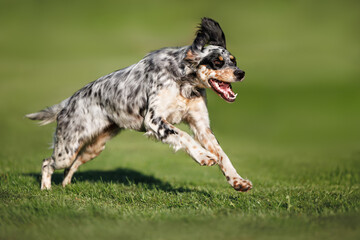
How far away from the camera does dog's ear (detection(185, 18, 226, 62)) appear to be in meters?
5.48

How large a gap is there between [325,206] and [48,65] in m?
26.0

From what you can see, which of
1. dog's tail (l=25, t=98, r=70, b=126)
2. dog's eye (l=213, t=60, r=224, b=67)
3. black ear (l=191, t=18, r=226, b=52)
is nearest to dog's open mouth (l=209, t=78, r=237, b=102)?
dog's eye (l=213, t=60, r=224, b=67)

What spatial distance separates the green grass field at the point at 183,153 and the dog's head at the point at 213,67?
0.50m

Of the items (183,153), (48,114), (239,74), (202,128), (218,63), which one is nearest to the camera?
(239,74)

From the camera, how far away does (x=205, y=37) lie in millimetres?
5582

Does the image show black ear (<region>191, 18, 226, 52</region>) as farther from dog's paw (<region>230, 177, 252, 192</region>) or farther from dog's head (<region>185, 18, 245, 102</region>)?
dog's paw (<region>230, 177, 252, 192</region>)

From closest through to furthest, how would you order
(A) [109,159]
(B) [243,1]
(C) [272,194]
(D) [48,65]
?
1. (C) [272,194]
2. (A) [109,159]
3. (D) [48,65]
4. (B) [243,1]

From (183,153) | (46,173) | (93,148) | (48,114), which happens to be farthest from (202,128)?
(183,153)

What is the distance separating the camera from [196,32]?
569 centimetres

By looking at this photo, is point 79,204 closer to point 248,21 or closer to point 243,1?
point 248,21

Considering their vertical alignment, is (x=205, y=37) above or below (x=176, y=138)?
above

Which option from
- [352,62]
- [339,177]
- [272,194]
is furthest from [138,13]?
[272,194]

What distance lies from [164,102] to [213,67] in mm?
757

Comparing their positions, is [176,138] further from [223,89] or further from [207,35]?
[207,35]
